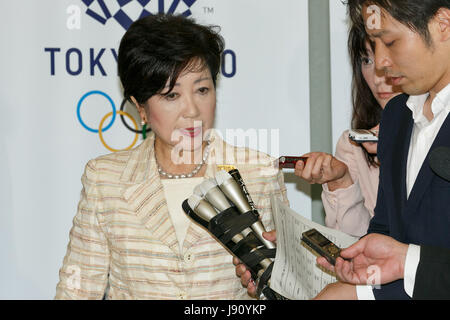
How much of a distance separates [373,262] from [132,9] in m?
1.52

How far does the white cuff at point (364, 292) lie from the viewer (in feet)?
3.82

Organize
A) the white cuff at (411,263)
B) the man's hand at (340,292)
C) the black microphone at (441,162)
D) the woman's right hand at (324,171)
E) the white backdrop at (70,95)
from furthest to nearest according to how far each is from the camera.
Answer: the white backdrop at (70,95), the woman's right hand at (324,171), the man's hand at (340,292), the white cuff at (411,263), the black microphone at (441,162)

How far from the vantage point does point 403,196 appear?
3.90 feet

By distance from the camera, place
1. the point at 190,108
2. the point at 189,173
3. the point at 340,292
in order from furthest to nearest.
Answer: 1. the point at 189,173
2. the point at 190,108
3. the point at 340,292

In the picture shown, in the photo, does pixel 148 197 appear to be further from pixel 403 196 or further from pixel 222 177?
pixel 403 196

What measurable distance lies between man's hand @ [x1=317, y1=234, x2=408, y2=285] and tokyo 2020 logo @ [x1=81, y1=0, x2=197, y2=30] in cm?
140

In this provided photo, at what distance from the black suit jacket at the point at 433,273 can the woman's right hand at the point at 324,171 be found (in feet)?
1.99

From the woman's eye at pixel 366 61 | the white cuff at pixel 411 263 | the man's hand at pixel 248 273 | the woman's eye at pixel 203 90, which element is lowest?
the man's hand at pixel 248 273

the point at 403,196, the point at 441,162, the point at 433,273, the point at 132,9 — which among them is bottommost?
the point at 433,273

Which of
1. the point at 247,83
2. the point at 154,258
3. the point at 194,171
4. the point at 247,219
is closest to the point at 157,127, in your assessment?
the point at 194,171

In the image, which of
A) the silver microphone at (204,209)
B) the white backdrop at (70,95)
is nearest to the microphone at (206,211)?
the silver microphone at (204,209)

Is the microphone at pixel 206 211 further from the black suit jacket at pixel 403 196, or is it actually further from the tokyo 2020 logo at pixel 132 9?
the tokyo 2020 logo at pixel 132 9

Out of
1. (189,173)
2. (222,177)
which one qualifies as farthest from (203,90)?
(222,177)
